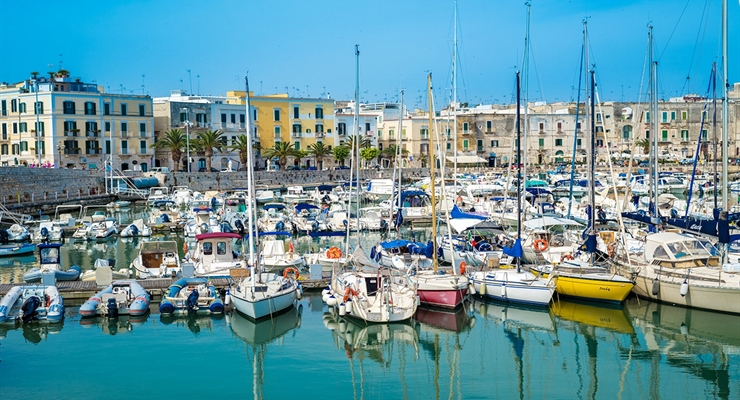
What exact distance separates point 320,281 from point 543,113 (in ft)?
212

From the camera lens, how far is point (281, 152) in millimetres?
79062

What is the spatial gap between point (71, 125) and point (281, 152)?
19.2 meters

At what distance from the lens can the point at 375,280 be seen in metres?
23.5

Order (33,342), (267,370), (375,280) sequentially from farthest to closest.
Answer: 1. (375,280)
2. (33,342)
3. (267,370)

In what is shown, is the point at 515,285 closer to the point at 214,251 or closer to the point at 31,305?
the point at 214,251

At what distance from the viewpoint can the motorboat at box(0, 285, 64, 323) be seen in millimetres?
23078

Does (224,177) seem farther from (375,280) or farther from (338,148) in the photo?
(375,280)

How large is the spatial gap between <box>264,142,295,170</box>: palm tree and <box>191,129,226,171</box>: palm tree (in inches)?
189

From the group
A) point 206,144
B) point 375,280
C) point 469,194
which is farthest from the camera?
point 206,144

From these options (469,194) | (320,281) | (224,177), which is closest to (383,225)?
(469,194)

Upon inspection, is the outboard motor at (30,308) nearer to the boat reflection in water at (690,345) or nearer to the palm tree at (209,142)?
the boat reflection in water at (690,345)

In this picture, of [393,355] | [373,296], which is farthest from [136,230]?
[393,355]

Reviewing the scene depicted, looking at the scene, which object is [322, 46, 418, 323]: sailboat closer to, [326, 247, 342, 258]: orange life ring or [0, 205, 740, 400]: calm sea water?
[0, 205, 740, 400]: calm sea water

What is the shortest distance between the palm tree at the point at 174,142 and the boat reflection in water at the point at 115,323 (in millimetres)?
49185
